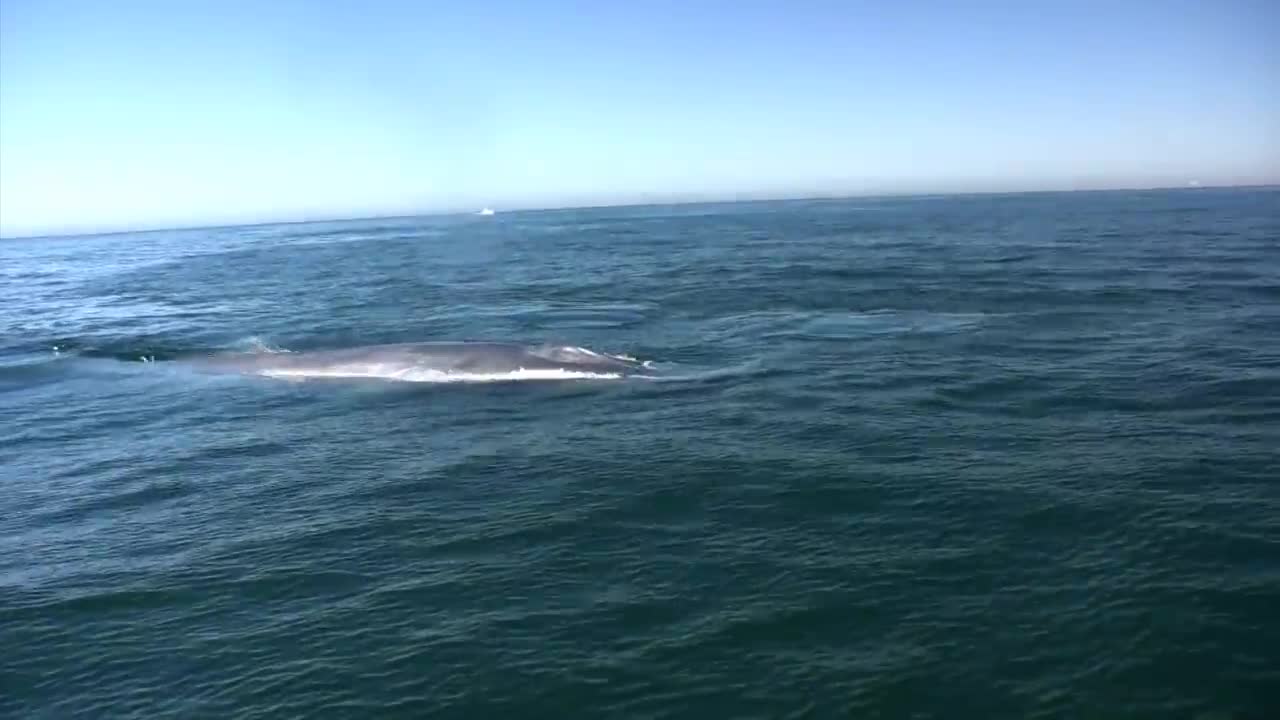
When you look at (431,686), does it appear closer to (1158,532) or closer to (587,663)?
(587,663)

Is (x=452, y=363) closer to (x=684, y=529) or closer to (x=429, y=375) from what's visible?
(x=429, y=375)

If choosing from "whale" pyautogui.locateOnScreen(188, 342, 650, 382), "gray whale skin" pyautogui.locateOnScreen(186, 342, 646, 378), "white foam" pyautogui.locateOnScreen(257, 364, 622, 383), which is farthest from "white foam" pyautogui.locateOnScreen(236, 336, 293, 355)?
"white foam" pyautogui.locateOnScreen(257, 364, 622, 383)

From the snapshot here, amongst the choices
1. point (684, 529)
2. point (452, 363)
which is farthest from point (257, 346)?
point (684, 529)

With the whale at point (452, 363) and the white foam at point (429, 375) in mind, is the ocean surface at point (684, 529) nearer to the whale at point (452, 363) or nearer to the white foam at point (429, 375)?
the white foam at point (429, 375)

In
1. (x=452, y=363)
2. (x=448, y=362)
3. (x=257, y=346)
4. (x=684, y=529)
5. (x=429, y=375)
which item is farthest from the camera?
(x=257, y=346)

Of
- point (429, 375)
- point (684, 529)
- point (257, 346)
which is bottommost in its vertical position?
point (684, 529)

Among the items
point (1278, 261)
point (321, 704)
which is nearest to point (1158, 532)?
point (321, 704)
